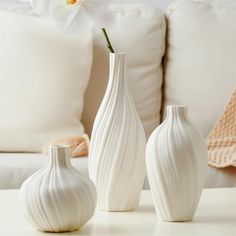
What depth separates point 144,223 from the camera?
4.52ft

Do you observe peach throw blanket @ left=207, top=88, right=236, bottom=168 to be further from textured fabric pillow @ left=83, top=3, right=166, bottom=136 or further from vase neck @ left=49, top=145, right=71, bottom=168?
vase neck @ left=49, top=145, right=71, bottom=168

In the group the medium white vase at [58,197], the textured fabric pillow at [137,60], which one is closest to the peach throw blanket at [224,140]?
the textured fabric pillow at [137,60]

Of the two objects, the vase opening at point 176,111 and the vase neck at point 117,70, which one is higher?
the vase neck at point 117,70

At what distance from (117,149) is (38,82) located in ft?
3.62

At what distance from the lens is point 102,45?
271 cm

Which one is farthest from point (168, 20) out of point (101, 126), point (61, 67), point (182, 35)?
point (101, 126)

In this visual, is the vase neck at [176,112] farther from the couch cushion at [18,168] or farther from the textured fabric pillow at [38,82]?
the textured fabric pillow at [38,82]

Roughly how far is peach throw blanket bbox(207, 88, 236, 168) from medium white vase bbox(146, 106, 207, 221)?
0.91 meters

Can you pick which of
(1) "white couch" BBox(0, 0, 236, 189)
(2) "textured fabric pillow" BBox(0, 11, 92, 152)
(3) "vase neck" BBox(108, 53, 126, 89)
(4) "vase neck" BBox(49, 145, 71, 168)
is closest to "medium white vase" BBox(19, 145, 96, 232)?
(4) "vase neck" BBox(49, 145, 71, 168)

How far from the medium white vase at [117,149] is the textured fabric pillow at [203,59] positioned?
1.18 meters

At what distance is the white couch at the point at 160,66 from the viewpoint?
265cm

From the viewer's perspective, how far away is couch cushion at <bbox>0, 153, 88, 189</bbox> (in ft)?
7.27

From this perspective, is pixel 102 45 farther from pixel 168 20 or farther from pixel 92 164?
pixel 92 164

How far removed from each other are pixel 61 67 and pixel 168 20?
0.50 m
